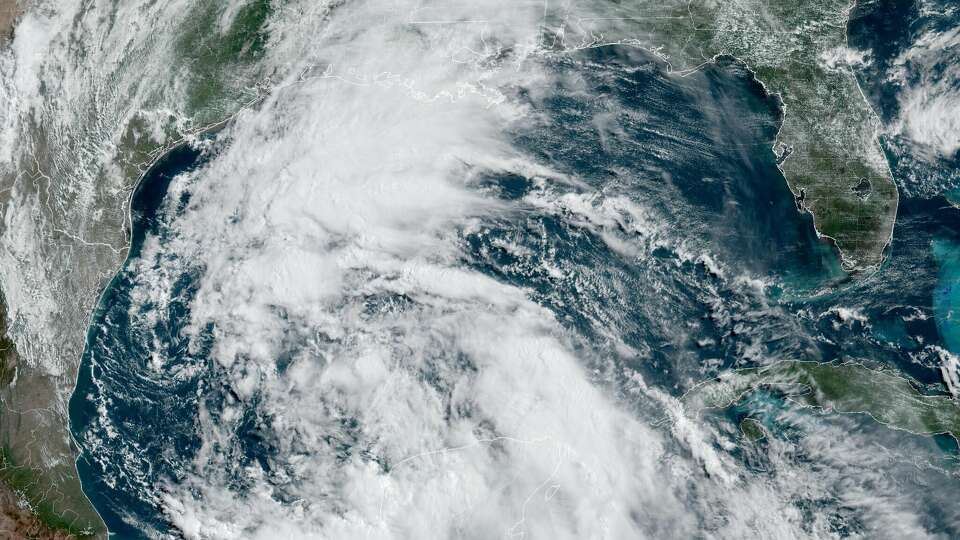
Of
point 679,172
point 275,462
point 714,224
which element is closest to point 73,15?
point 275,462

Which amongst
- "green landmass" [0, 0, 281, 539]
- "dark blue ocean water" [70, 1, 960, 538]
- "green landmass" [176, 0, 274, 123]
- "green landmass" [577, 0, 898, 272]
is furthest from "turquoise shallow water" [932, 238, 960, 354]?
"green landmass" [176, 0, 274, 123]

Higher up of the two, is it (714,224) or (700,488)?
(714,224)

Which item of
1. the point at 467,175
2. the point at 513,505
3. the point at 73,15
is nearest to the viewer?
the point at 513,505

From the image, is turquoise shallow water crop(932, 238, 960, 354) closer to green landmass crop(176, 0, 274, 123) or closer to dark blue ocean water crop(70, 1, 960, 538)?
dark blue ocean water crop(70, 1, 960, 538)

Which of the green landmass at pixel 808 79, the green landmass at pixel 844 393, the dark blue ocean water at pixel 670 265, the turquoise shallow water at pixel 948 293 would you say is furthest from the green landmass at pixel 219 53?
A: the turquoise shallow water at pixel 948 293

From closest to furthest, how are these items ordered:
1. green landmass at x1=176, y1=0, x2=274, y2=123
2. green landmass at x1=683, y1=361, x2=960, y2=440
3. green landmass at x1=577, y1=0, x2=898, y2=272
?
green landmass at x1=683, y1=361, x2=960, y2=440 → green landmass at x1=577, y1=0, x2=898, y2=272 → green landmass at x1=176, y1=0, x2=274, y2=123

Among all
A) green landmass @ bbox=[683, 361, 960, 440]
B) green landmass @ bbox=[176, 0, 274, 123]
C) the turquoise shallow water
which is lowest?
green landmass @ bbox=[683, 361, 960, 440]

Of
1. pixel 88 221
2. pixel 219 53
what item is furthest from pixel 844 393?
pixel 88 221

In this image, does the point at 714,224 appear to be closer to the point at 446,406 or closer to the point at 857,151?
the point at 857,151
